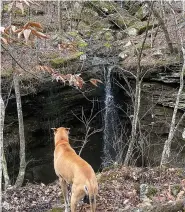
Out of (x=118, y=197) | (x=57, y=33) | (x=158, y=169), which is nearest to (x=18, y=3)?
(x=118, y=197)

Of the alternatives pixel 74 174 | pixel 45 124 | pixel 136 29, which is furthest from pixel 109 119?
pixel 74 174

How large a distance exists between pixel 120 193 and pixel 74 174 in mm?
1875

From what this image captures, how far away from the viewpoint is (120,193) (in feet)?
21.9

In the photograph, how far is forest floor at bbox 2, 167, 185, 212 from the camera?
606 cm

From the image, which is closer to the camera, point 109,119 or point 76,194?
point 76,194

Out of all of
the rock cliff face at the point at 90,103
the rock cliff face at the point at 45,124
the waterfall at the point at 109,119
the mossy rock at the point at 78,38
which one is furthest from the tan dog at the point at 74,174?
the mossy rock at the point at 78,38

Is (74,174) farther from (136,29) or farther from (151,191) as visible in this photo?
(136,29)

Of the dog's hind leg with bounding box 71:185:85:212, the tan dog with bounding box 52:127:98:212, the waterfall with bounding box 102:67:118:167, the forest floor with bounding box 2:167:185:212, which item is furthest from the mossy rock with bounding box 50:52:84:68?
the dog's hind leg with bounding box 71:185:85:212

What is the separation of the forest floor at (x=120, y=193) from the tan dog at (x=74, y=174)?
0.66 m

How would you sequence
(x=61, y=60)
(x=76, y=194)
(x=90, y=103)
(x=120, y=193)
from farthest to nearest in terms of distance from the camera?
(x=90, y=103) < (x=61, y=60) < (x=120, y=193) < (x=76, y=194)

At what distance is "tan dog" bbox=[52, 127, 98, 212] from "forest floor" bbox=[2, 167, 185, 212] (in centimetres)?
66

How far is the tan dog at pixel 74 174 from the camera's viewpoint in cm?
484

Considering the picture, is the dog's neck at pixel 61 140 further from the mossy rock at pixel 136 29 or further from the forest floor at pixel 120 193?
the mossy rock at pixel 136 29

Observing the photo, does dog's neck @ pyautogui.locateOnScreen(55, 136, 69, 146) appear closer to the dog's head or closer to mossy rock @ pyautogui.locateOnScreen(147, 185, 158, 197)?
the dog's head
